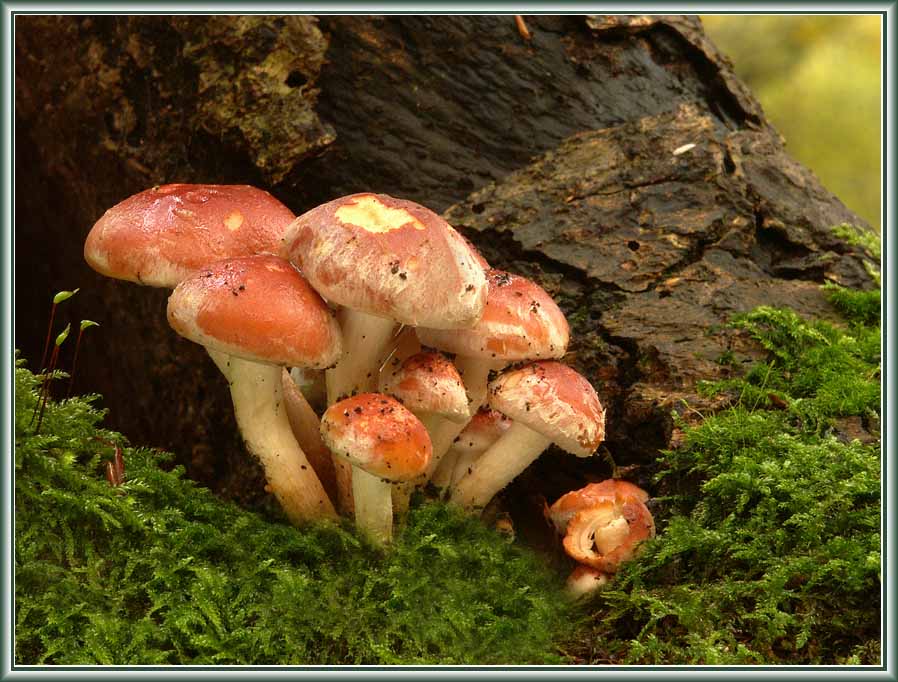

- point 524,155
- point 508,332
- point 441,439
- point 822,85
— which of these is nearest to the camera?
point 508,332

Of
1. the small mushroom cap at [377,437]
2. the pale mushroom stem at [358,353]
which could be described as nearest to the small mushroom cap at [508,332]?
the pale mushroom stem at [358,353]

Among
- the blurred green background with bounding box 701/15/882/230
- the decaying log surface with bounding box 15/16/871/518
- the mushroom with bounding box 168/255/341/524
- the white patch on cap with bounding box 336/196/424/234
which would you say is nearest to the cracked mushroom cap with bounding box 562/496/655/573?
the decaying log surface with bounding box 15/16/871/518

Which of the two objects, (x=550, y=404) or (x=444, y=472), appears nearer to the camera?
(x=550, y=404)

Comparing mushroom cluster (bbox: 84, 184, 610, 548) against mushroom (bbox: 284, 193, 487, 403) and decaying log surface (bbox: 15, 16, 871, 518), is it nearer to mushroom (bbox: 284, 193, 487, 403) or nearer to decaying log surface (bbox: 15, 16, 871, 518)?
mushroom (bbox: 284, 193, 487, 403)

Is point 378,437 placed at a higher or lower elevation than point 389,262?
lower

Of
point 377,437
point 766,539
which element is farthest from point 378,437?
point 766,539

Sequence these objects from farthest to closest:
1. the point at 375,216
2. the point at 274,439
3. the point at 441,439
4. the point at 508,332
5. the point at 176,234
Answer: the point at 441,439 < the point at 274,439 < the point at 508,332 < the point at 176,234 < the point at 375,216

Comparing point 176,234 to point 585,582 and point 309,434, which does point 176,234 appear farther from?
point 585,582
